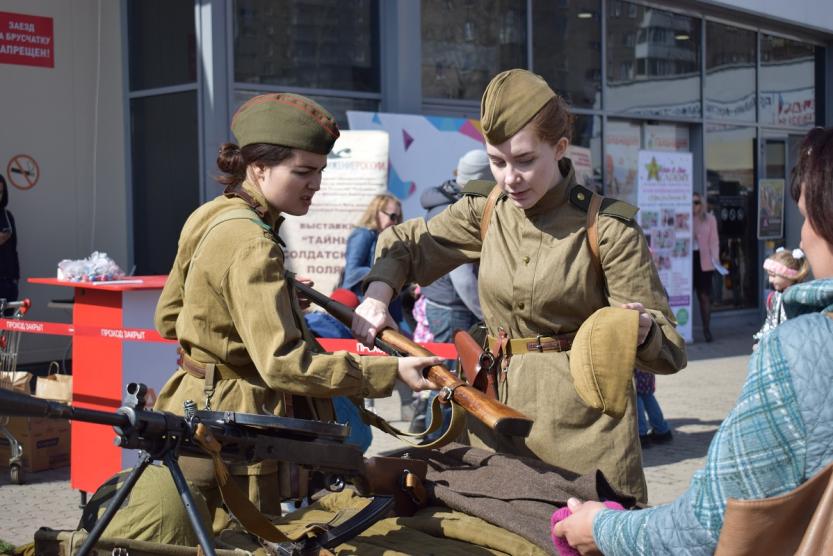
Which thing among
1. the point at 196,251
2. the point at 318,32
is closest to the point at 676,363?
the point at 196,251

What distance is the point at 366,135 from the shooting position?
909 centimetres

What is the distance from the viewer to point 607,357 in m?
2.53

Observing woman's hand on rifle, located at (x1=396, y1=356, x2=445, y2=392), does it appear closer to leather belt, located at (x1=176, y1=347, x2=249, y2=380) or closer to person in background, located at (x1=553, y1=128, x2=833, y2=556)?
leather belt, located at (x1=176, y1=347, x2=249, y2=380)

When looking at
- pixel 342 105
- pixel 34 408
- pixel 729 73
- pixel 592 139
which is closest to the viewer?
pixel 34 408

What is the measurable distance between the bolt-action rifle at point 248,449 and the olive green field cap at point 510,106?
913 mm

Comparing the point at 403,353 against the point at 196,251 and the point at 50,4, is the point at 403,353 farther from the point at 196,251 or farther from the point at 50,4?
the point at 50,4

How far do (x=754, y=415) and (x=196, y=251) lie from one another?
4.93 feet

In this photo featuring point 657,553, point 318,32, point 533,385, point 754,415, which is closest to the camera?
point 754,415

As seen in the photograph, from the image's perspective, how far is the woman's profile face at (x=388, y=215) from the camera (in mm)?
7859

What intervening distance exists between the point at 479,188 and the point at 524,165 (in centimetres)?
42

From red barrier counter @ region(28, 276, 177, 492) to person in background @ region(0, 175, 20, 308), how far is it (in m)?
3.57

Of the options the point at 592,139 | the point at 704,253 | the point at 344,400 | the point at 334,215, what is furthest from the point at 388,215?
the point at 704,253

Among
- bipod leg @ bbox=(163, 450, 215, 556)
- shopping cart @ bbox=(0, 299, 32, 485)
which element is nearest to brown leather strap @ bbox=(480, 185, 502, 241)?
bipod leg @ bbox=(163, 450, 215, 556)

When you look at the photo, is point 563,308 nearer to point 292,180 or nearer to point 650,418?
point 292,180
